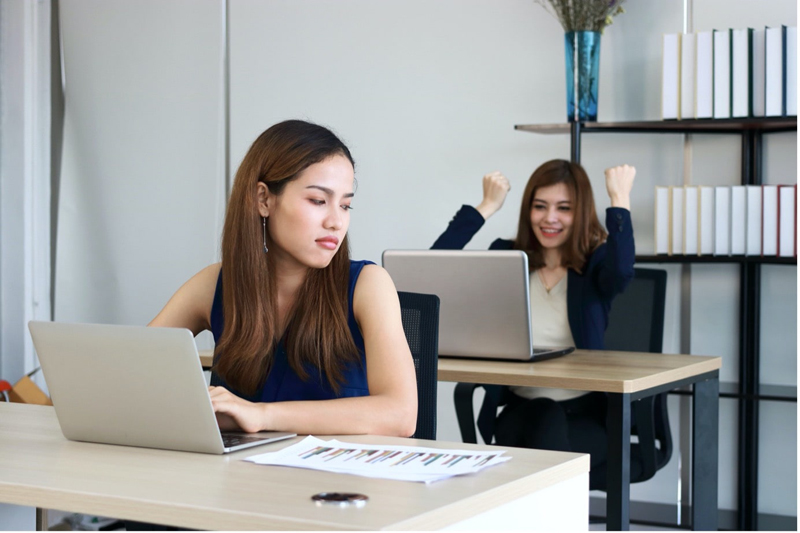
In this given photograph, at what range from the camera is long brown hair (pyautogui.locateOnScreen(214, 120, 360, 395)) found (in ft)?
5.64

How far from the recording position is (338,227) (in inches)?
68.0

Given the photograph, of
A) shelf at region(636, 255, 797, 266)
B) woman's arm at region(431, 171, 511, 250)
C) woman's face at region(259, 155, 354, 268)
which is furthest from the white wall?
woman's face at region(259, 155, 354, 268)

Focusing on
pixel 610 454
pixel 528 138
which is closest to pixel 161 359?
pixel 610 454

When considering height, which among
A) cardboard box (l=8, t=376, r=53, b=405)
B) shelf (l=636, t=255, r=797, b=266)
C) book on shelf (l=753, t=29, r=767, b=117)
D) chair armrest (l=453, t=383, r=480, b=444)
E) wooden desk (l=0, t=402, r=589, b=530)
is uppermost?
book on shelf (l=753, t=29, r=767, b=117)

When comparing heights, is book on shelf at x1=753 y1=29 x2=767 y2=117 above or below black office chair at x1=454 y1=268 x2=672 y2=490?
above

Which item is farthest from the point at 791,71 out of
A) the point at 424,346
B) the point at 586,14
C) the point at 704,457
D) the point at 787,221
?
the point at 424,346

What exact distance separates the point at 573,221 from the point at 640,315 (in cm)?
37

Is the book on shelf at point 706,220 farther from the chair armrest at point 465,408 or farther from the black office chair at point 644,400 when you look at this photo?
the chair armrest at point 465,408

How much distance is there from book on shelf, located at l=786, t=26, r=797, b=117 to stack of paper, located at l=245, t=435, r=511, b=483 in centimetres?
245

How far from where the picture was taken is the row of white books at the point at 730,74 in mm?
3328

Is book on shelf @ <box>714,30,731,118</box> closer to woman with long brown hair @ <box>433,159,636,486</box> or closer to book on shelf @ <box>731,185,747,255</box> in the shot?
book on shelf @ <box>731,185,747,255</box>

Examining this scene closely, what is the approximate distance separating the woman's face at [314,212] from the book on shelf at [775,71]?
2.07m

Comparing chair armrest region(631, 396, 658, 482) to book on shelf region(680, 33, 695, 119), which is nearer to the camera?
chair armrest region(631, 396, 658, 482)

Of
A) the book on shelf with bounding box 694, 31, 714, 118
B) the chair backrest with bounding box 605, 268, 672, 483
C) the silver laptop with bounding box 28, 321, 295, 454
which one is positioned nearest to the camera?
the silver laptop with bounding box 28, 321, 295, 454
